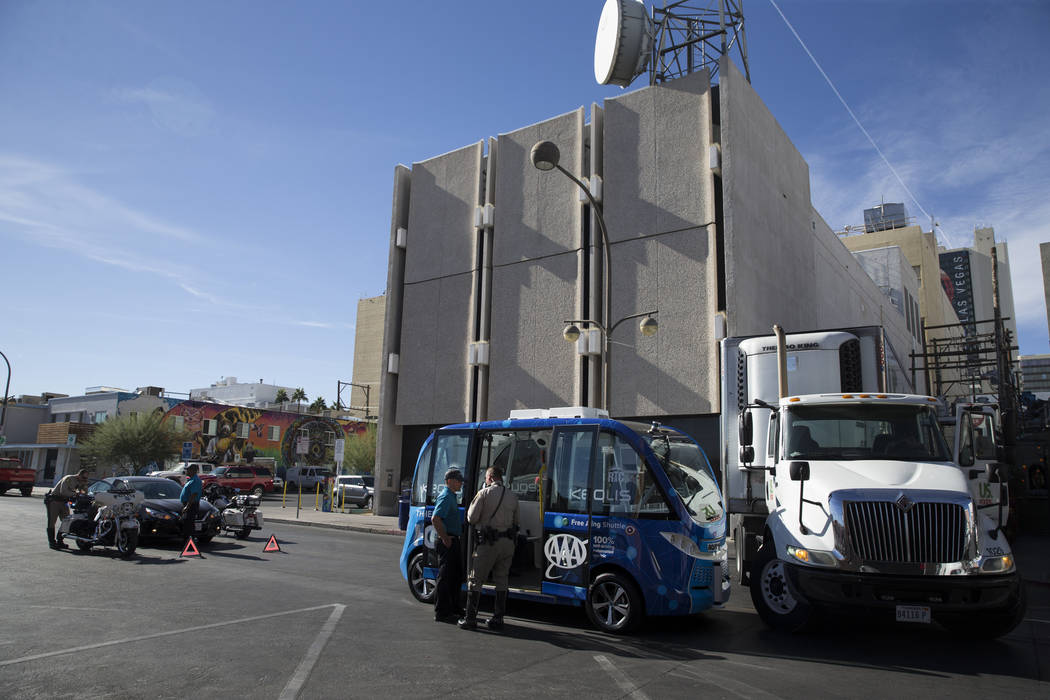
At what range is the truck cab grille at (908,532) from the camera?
22.1 feet

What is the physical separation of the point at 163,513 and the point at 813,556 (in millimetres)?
13451

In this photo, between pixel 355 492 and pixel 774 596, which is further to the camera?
pixel 355 492

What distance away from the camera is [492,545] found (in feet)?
25.1

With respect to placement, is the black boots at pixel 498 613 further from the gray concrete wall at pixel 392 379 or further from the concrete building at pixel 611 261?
the gray concrete wall at pixel 392 379

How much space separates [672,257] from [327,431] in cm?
4408

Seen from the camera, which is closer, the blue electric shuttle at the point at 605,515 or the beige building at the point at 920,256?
the blue electric shuttle at the point at 605,515

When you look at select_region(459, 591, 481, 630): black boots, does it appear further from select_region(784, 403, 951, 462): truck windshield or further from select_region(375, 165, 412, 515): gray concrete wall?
select_region(375, 165, 412, 515): gray concrete wall

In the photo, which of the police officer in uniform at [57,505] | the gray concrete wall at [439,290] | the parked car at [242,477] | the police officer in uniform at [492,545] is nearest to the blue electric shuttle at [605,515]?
the police officer in uniform at [492,545]

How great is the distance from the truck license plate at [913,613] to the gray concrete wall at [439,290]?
1945cm

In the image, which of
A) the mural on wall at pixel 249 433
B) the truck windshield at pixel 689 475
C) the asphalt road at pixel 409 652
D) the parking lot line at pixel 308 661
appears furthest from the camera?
the mural on wall at pixel 249 433

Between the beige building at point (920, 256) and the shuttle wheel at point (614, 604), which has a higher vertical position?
the beige building at point (920, 256)

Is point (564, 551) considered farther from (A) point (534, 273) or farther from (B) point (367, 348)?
(B) point (367, 348)

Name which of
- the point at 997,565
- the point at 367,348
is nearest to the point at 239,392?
the point at 367,348

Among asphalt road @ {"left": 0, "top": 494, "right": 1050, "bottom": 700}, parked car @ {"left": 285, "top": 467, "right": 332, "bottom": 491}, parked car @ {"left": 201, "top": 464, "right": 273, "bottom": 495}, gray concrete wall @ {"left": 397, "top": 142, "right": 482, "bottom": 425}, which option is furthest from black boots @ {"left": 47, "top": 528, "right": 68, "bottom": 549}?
parked car @ {"left": 285, "top": 467, "right": 332, "bottom": 491}
